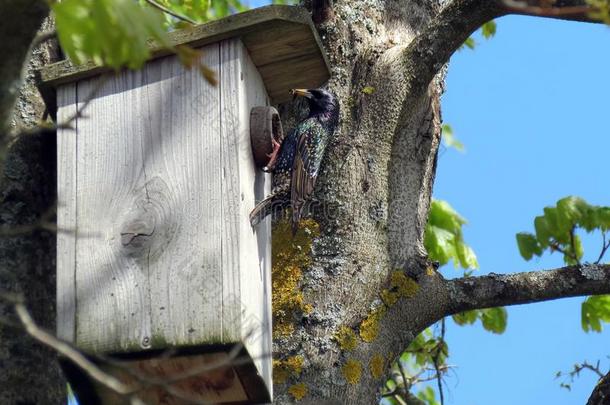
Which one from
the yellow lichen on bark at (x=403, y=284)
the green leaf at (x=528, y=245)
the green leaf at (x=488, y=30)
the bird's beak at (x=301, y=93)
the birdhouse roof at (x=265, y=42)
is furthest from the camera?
the green leaf at (x=488, y=30)

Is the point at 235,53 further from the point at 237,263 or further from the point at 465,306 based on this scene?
the point at 465,306

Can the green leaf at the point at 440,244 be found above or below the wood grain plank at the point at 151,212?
above

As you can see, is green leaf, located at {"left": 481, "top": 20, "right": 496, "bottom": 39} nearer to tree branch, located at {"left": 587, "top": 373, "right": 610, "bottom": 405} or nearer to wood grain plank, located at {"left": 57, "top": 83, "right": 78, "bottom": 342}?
tree branch, located at {"left": 587, "top": 373, "right": 610, "bottom": 405}

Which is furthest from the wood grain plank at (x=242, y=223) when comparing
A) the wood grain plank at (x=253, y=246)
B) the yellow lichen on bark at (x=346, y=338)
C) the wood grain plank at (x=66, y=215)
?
the wood grain plank at (x=66, y=215)

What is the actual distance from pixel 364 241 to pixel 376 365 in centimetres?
42

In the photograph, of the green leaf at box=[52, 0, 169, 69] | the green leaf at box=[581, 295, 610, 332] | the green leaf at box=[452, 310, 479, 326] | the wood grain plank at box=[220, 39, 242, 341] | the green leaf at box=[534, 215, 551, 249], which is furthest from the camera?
the green leaf at box=[452, 310, 479, 326]

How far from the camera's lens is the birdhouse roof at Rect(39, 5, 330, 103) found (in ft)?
11.9

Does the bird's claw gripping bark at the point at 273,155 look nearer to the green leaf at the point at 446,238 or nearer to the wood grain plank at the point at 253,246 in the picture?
the wood grain plank at the point at 253,246

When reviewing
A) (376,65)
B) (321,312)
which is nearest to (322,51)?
(376,65)

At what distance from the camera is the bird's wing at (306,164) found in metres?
3.93

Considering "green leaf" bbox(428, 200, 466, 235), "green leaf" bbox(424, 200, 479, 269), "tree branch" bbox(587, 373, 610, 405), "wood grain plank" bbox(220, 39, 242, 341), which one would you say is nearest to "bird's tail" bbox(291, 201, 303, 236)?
"wood grain plank" bbox(220, 39, 242, 341)

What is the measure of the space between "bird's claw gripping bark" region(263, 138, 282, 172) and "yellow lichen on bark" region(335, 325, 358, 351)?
0.57 meters

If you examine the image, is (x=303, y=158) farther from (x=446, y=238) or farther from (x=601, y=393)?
(x=446, y=238)

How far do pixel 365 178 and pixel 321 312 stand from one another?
510 mm
